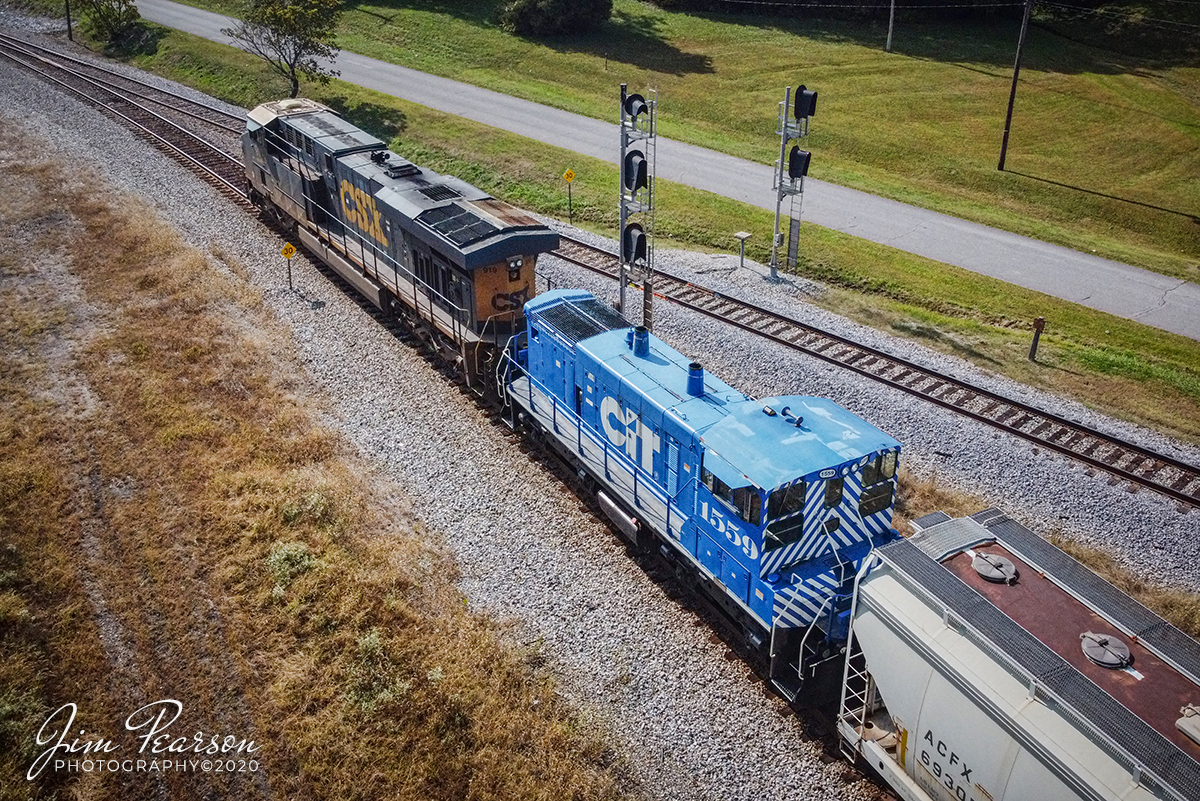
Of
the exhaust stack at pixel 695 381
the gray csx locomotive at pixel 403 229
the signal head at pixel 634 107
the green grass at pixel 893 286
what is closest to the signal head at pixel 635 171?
the signal head at pixel 634 107

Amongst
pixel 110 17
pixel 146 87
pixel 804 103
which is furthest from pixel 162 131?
pixel 804 103

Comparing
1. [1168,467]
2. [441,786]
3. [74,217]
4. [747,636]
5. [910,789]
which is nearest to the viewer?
[910,789]

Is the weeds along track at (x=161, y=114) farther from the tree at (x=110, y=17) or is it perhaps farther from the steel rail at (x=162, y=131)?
the tree at (x=110, y=17)

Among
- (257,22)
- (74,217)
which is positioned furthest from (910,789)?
(257,22)

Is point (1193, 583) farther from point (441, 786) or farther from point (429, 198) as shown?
point (429, 198)

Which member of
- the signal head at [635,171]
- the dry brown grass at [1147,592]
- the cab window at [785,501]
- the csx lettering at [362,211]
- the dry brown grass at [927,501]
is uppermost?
the signal head at [635,171]

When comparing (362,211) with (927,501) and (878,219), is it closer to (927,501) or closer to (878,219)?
(927,501)
